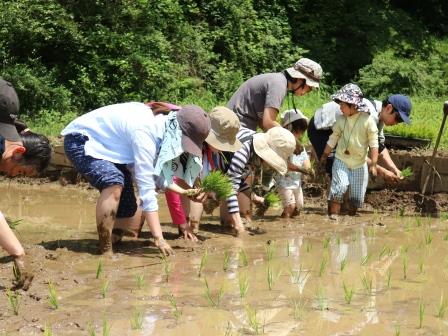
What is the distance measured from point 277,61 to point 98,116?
9321 millimetres

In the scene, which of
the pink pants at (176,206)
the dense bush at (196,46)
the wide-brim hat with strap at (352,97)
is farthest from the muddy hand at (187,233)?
the dense bush at (196,46)

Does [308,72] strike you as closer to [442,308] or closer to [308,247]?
[308,247]

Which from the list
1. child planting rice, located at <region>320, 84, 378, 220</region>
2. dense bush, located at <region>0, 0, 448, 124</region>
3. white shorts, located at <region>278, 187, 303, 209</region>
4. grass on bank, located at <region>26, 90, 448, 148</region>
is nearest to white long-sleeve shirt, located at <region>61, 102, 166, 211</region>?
white shorts, located at <region>278, 187, 303, 209</region>

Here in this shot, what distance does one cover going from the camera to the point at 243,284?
5023 mm

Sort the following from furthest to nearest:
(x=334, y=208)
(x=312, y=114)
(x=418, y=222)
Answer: (x=312, y=114) → (x=334, y=208) → (x=418, y=222)

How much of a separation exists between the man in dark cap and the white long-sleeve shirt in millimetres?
868

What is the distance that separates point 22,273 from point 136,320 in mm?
853

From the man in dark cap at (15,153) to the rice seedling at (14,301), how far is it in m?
0.12

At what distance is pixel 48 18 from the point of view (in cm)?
1181

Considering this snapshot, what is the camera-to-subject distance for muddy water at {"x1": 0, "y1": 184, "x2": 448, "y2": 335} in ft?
14.1

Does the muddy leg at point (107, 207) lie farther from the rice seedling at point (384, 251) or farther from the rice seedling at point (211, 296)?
the rice seedling at point (384, 251)

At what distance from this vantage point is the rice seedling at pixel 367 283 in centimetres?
505

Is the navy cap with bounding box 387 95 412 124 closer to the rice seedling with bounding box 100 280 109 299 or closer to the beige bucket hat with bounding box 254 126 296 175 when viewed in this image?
the beige bucket hat with bounding box 254 126 296 175

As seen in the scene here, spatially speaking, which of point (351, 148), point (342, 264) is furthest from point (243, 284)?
point (351, 148)
